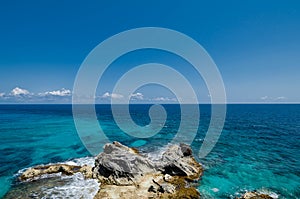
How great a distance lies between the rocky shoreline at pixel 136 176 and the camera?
22.0 meters

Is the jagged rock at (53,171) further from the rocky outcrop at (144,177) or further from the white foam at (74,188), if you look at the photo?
the rocky outcrop at (144,177)

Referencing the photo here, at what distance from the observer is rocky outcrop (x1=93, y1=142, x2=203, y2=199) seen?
72.5 feet

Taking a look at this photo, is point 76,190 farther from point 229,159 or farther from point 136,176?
point 229,159

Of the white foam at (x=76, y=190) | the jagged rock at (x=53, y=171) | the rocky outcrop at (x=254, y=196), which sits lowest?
the white foam at (x=76, y=190)

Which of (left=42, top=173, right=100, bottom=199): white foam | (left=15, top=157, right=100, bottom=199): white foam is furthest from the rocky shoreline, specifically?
(left=42, top=173, right=100, bottom=199): white foam

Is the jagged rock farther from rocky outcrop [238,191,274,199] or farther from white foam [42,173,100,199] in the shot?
rocky outcrop [238,191,274,199]

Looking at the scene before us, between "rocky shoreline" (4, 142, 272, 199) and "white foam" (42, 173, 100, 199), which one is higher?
"rocky shoreline" (4, 142, 272, 199)

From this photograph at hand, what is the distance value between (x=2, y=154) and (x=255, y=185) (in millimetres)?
43380

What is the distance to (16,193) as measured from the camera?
22500mm

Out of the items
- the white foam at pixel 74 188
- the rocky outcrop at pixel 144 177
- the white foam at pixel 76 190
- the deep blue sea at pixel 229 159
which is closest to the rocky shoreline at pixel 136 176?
the rocky outcrop at pixel 144 177

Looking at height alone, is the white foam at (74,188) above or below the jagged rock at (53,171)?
below

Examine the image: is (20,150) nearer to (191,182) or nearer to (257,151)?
(191,182)

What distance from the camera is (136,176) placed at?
25625 millimetres

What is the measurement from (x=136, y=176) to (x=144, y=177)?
3.71 feet
